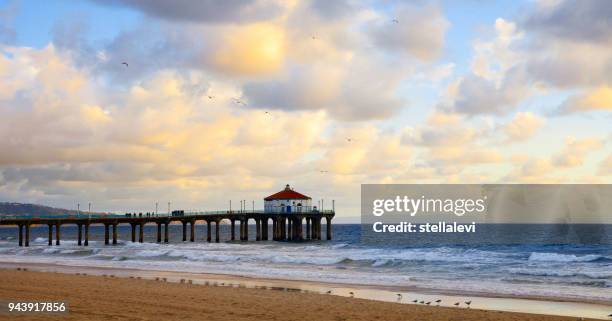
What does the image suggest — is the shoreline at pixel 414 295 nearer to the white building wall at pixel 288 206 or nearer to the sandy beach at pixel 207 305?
the sandy beach at pixel 207 305

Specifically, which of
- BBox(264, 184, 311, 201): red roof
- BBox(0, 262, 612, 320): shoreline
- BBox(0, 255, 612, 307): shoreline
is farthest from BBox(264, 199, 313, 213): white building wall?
BBox(0, 262, 612, 320): shoreline

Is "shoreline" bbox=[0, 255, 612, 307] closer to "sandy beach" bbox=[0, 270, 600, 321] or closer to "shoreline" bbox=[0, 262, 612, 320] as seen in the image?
"shoreline" bbox=[0, 262, 612, 320]

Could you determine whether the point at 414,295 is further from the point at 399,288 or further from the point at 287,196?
the point at 287,196

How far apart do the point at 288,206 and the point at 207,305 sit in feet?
191

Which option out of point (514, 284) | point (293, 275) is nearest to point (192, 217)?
point (293, 275)

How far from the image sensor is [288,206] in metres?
76.2

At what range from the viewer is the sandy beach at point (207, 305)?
16.0m

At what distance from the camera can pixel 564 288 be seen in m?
25.1

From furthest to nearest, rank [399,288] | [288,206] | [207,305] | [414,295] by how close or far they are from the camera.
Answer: [288,206] < [399,288] < [414,295] < [207,305]

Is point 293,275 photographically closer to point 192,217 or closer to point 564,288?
point 564,288

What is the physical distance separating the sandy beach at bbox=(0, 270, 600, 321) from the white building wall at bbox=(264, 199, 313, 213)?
52.0m

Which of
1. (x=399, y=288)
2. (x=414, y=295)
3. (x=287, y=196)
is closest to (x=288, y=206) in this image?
(x=287, y=196)

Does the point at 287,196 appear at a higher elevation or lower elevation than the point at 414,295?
higher

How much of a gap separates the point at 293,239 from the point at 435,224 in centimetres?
7511
